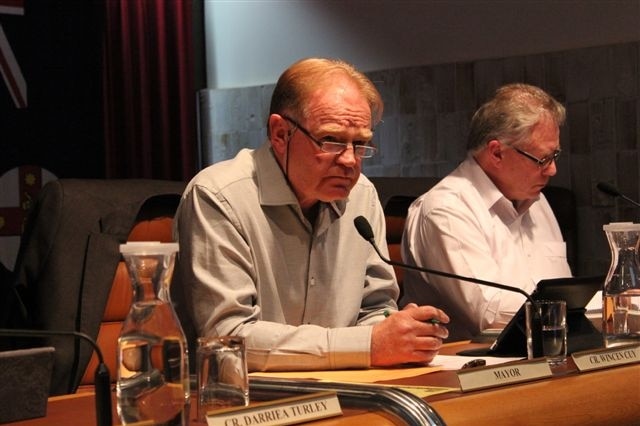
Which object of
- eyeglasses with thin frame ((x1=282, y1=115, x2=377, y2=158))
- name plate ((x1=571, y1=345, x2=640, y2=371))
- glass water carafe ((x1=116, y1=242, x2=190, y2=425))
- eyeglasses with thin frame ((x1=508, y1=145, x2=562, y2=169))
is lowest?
name plate ((x1=571, y1=345, x2=640, y2=371))

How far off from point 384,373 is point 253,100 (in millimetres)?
3079

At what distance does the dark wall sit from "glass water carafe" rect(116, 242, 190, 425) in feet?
9.95

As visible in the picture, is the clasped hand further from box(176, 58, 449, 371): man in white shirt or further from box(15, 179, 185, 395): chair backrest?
box(15, 179, 185, 395): chair backrest

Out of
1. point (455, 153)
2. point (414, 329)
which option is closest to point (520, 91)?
point (455, 153)

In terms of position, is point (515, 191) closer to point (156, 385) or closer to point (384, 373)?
point (384, 373)

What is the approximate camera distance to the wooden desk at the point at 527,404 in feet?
4.88

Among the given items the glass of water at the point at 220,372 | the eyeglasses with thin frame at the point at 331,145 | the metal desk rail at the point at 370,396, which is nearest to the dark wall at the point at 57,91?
the eyeglasses with thin frame at the point at 331,145

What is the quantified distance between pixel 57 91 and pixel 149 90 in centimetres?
52

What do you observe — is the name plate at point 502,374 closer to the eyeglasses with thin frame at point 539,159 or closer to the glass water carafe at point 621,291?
the glass water carafe at point 621,291

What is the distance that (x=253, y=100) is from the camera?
192 inches

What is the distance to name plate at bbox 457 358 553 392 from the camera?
5.30 feet

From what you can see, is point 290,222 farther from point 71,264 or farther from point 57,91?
point 57,91

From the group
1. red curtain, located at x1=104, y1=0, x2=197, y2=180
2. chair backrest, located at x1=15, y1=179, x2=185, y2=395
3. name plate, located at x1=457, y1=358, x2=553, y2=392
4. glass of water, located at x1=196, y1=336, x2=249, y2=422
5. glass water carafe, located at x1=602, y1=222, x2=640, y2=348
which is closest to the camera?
glass of water, located at x1=196, y1=336, x2=249, y2=422

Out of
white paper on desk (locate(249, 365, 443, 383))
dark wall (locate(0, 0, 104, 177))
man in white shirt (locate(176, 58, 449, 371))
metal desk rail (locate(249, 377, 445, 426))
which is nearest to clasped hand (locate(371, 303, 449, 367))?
white paper on desk (locate(249, 365, 443, 383))
